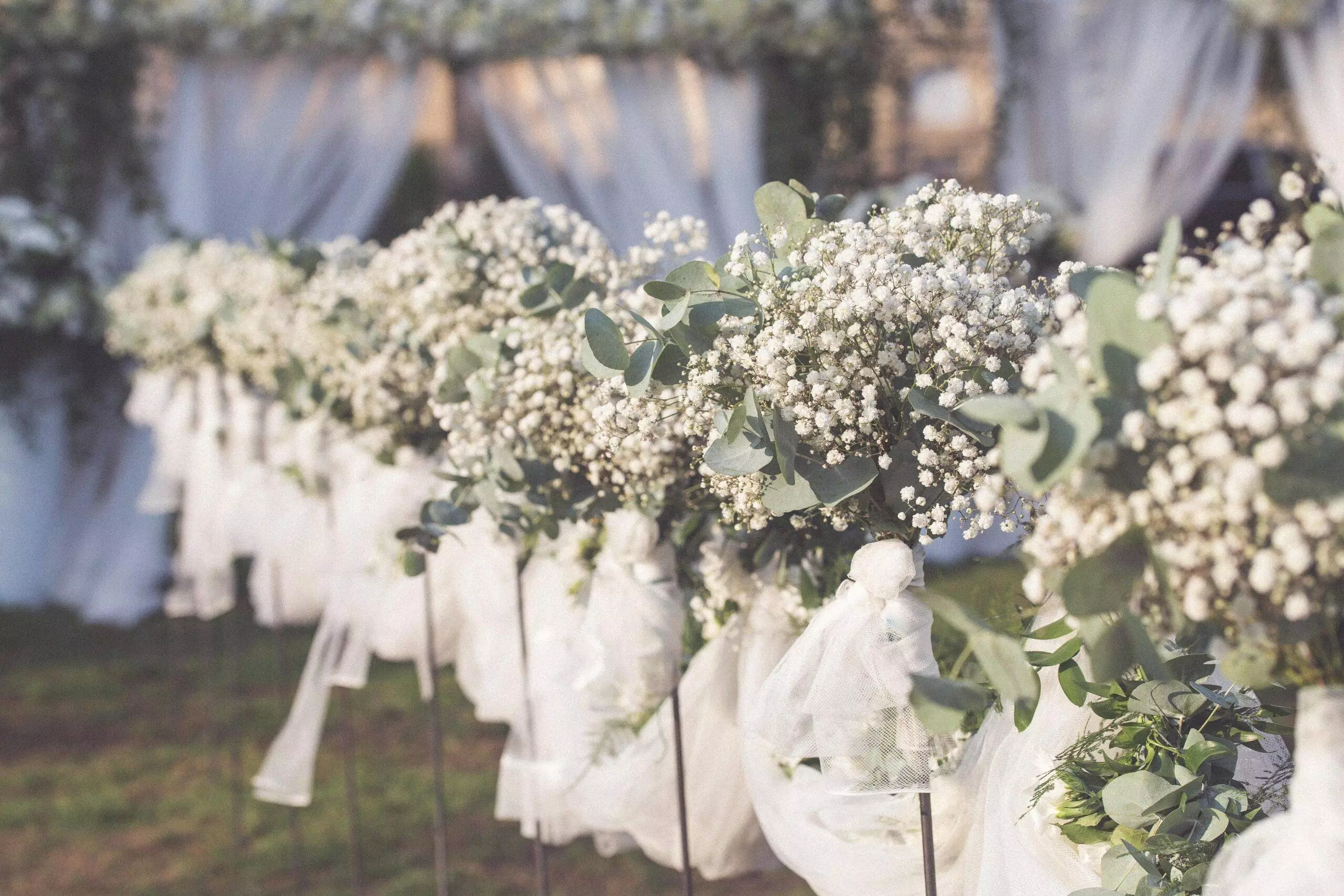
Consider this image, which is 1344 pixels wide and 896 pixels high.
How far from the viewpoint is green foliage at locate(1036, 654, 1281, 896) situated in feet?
3.95

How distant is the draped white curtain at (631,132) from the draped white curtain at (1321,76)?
3040 millimetres

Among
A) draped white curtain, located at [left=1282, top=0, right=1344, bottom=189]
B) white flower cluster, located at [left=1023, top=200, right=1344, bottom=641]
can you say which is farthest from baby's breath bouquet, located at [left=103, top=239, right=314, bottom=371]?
draped white curtain, located at [left=1282, top=0, right=1344, bottom=189]

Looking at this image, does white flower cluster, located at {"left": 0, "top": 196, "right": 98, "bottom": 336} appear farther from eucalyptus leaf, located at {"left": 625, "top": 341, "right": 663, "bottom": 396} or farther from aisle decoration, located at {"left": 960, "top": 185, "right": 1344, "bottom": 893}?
aisle decoration, located at {"left": 960, "top": 185, "right": 1344, "bottom": 893}

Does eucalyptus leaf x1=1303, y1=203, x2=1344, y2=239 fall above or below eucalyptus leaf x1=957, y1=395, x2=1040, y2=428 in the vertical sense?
above

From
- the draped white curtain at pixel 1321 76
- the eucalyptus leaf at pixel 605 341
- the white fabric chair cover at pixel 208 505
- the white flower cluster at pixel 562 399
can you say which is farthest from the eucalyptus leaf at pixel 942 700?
the draped white curtain at pixel 1321 76

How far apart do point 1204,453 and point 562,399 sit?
1.03m

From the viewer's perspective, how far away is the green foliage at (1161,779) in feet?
3.95

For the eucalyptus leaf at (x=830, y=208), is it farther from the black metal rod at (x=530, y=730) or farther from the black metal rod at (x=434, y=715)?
the black metal rod at (x=434, y=715)

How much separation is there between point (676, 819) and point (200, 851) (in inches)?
104

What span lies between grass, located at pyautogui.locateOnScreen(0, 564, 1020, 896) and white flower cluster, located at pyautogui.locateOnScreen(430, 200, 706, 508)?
218 cm

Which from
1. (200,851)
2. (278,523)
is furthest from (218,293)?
(200,851)

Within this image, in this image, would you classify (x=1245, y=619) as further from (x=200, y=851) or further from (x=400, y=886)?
(x=200, y=851)

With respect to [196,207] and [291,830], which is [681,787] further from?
[196,207]

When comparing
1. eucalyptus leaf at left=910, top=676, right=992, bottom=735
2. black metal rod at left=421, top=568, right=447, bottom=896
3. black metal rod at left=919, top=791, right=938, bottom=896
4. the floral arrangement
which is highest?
the floral arrangement
